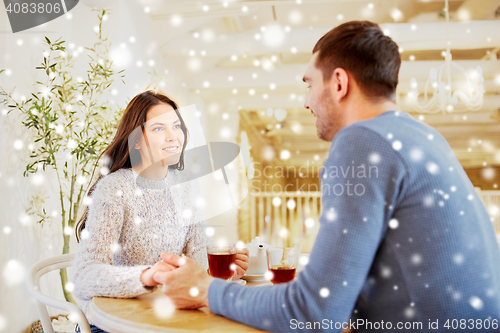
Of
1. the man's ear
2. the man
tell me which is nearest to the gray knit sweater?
the man

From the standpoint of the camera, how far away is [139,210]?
136 cm

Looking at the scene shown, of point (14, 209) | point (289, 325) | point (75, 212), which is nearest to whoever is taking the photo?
point (289, 325)

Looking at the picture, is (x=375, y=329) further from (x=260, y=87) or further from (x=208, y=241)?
(x=260, y=87)

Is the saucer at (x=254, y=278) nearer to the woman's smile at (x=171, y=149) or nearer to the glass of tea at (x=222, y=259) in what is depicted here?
the glass of tea at (x=222, y=259)

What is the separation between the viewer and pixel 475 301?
70 centimetres

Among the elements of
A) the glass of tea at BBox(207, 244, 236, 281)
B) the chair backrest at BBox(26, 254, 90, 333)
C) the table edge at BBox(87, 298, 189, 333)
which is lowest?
the chair backrest at BBox(26, 254, 90, 333)

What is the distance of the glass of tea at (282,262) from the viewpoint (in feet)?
3.68

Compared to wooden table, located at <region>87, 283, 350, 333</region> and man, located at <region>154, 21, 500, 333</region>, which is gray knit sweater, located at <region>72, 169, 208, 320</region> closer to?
wooden table, located at <region>87, 283, 350, 333</region>

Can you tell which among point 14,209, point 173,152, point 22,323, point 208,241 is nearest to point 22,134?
point 14,209

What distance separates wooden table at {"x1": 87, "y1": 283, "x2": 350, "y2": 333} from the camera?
2.46 ft

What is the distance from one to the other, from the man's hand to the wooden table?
0.02 metres

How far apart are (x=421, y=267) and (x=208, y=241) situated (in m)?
1.00

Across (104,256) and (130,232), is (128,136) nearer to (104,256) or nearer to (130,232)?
(130,232)

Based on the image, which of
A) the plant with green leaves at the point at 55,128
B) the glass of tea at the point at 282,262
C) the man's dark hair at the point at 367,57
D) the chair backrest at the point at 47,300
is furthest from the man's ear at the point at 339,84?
the plant with green leaves at the point at 55,128
